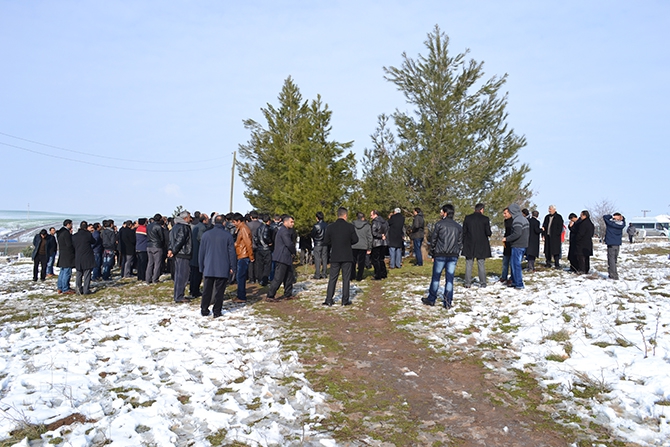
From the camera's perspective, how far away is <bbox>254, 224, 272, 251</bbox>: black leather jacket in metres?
12.5

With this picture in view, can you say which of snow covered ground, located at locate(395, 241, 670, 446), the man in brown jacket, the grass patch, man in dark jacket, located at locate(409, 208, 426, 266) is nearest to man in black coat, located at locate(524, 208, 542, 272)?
snow covered ground, located at locate(395, 241, 670, 446)

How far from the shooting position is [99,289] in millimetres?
13773

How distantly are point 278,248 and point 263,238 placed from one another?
7.07ft

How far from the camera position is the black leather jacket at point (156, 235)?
43.6ft

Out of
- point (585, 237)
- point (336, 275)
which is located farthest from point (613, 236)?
point (336, 275)

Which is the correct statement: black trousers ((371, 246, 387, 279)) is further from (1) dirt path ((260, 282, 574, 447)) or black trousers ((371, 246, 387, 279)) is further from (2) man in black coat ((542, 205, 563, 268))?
(1) dirt path ((260, 282, 574, 447))

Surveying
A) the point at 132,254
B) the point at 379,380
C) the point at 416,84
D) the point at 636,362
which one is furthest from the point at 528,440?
the point at 416,84

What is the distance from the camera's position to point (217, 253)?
9117mm

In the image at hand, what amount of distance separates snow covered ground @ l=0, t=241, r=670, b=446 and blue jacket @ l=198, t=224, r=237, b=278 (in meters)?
0.94

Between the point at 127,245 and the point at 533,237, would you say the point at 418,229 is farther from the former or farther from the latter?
the point at 127,245

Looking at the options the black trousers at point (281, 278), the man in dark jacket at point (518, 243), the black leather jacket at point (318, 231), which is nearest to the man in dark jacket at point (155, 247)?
the black leather jacket at point (318, 231)

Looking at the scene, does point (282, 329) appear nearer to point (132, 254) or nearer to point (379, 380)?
point (379, 380)

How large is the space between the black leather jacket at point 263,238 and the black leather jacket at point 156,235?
117 inches

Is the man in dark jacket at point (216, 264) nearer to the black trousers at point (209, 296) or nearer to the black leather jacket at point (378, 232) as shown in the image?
the black trousers at point (209, 296)
